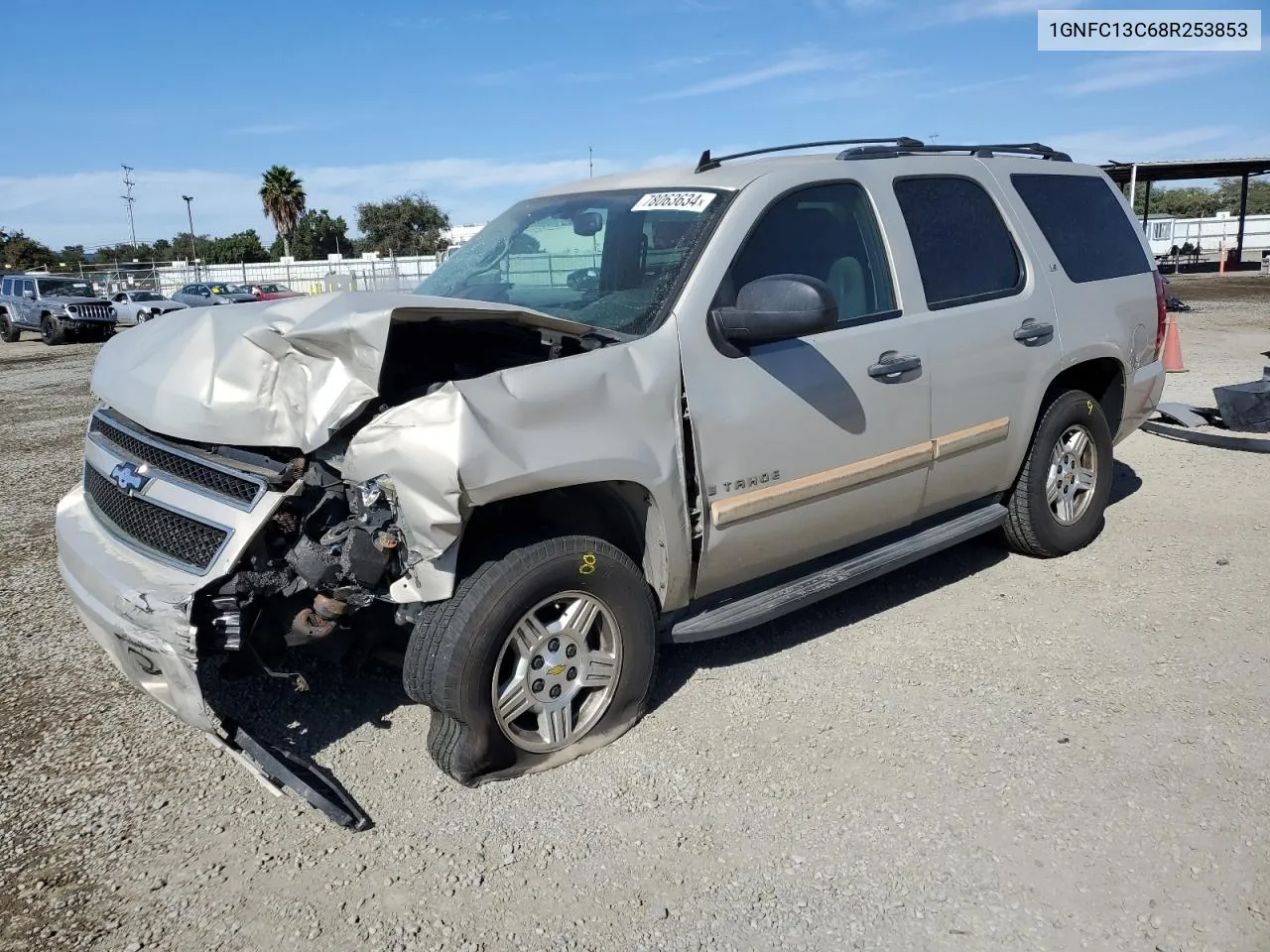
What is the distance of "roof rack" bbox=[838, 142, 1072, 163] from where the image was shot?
13.9 ft

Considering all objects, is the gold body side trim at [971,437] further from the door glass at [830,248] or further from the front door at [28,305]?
the front door at [28,305]

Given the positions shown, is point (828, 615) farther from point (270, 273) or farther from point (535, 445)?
point (270, 273)

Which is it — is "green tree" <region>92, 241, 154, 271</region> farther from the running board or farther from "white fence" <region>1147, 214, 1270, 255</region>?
the running board

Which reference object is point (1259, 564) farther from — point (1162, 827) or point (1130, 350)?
point (1162, 827)

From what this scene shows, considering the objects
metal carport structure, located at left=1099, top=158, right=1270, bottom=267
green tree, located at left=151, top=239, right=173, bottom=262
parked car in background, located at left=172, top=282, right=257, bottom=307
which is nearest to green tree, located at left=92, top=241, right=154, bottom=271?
green tree, located at left=151, top=239, right=173, bottom=262

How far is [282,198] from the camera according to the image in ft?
208

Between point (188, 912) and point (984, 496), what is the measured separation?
373 centimetres

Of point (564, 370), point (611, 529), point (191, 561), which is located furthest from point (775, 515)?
point (191, 561)

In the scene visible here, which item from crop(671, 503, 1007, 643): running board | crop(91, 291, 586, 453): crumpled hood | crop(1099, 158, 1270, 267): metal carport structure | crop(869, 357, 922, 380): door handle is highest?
crop(1099, 158, 1270, 267): metal carport structure

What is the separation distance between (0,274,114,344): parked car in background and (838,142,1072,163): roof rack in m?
24.5

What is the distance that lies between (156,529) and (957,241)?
Answer: 134 inches

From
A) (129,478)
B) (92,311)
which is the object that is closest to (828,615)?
(129,478)

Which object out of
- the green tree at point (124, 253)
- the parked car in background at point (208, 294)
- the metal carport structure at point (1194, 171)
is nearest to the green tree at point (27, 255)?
the green tree at point (124, 253)

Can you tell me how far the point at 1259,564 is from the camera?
16.7ft
